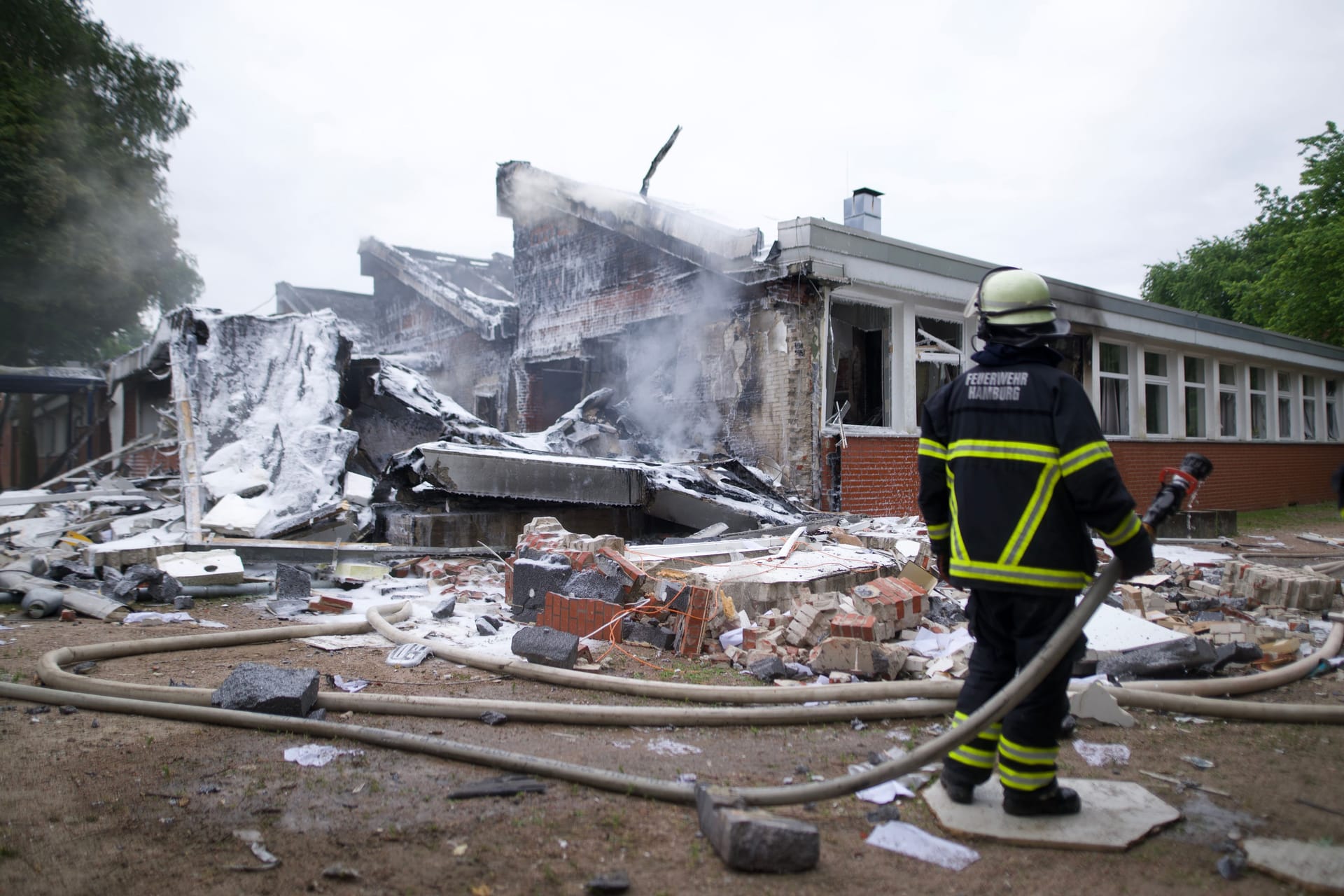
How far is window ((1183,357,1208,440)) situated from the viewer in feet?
54.4

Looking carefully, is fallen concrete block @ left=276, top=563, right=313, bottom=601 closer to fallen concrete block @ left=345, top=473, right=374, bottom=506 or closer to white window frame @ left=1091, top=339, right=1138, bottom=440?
fallen concrete block @ left=345, top=473, right=374, bottom=506

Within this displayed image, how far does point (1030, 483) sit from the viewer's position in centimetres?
251

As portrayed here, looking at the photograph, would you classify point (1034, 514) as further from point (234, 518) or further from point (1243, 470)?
point (1243, 470)

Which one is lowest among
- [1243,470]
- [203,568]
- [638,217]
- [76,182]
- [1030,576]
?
[203,568]

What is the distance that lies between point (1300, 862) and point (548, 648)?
312 centimetres

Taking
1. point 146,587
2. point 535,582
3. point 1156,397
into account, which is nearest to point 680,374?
point 535,582

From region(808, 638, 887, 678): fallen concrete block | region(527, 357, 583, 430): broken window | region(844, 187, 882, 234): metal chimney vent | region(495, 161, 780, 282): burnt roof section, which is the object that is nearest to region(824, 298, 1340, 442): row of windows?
region(495, 161, 780, 282): burnt roof section

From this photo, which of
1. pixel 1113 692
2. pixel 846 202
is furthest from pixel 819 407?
pixel 1113 692

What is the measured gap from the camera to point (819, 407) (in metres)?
9.58

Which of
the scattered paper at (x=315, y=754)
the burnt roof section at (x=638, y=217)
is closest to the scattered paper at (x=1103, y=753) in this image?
the scattered paper at (x=315, y=754)

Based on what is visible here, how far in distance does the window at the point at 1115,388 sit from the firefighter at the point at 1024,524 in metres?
13.3

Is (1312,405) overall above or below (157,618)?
above

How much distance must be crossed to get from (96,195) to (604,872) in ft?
68.6

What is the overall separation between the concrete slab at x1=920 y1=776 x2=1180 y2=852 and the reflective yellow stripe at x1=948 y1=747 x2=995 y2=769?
0.47ft
